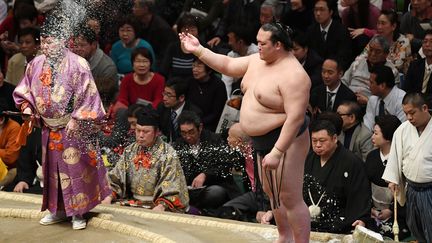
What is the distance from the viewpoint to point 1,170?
18.9 feet

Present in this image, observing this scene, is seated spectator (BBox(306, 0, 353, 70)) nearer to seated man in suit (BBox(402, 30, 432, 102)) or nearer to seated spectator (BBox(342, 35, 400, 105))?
seated spectator (BBox(342, 35, 400, 105))

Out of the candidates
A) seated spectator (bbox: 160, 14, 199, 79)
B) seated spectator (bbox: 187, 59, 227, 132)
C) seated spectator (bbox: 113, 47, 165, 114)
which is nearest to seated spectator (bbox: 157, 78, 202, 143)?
seated spectator (bbox: 187, 59, 227, 132)

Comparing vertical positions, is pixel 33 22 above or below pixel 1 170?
above

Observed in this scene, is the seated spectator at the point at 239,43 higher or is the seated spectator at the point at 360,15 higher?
the seated spectator at the point at 360,15

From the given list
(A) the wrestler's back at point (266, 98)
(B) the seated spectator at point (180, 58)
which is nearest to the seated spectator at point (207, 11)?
(B) the seated spectator at point (180, 58)

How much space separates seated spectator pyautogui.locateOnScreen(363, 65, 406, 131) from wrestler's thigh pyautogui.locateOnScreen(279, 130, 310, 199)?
1687 millimetres

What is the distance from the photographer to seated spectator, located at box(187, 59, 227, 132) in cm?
615

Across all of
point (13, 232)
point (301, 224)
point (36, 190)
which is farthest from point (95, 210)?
point (301, 224)

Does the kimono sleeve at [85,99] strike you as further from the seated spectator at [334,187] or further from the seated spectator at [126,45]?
the seated spectator at [126,45]

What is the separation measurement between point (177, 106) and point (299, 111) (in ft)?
6.99

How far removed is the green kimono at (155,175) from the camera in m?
5.26

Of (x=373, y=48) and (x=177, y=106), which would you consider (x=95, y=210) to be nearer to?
(x=177, y=106)

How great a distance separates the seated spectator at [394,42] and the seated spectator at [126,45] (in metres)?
1.44

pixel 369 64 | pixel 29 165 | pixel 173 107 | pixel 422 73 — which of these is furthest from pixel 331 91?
pixel 29 165
